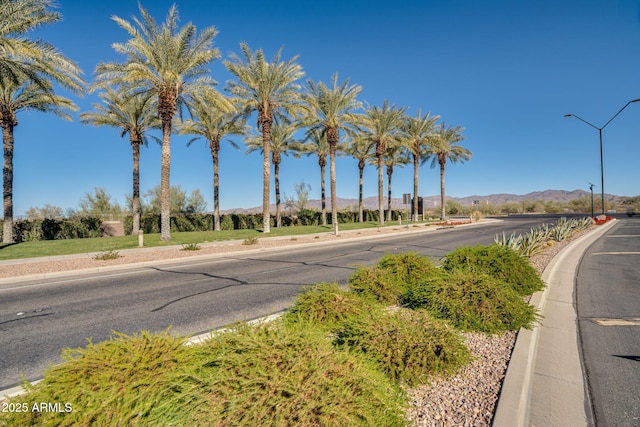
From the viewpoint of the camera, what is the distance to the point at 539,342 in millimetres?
3965

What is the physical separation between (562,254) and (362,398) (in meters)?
11.8

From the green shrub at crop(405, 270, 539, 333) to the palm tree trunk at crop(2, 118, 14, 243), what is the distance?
2397 cm

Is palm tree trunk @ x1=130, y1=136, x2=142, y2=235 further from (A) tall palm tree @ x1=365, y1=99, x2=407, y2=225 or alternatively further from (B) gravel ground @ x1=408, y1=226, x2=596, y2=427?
(B) gravel ground @ x1=408, y1=226, x2=596, y2=427

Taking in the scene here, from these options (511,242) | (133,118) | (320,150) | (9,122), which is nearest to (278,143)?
(320,150)

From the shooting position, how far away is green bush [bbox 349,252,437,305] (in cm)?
542

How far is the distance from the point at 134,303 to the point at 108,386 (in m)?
5.20

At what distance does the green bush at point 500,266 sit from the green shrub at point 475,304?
0.83m

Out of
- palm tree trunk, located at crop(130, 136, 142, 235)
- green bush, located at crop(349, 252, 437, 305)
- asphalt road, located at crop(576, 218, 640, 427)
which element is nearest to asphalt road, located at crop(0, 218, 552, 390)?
green bush, located at crop(349, 252, 437, 305)

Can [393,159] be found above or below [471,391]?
above

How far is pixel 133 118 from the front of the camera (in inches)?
987

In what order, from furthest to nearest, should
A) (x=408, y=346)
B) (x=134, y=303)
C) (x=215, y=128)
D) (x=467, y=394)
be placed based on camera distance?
(x=215, y=128), (x=134, y=303), (x=408, y=346), (x=467, y=394)

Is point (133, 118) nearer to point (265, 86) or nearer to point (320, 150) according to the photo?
point (265, 86)

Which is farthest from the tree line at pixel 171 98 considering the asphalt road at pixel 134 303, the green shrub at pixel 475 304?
the green shrub at pixel 475 304

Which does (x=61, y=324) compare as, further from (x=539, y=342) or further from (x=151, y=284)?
(x=539, y=342)
